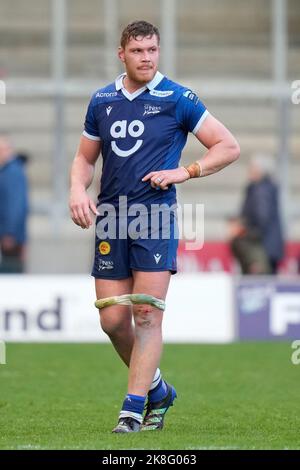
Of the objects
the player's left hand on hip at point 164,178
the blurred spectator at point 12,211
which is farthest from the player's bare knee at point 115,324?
the blurred spectator at point 12,211

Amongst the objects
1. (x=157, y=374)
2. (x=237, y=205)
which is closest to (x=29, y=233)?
(x=237, y=205)

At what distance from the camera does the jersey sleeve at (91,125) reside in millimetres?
7492

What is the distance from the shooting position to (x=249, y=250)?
16.8 metres

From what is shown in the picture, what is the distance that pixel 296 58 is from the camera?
19.8m

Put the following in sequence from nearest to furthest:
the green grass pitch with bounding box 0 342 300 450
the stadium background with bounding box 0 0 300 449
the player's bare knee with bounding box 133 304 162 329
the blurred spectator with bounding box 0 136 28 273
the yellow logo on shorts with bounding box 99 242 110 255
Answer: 1. the green grass pitch with bounding box 0 342 300 450
2. the player's bare knee with bounding box 133 304 162 329
3. the yellow logo on shorts with bounding box 99 242 110 255
4. the stadium background with bounding box 0 0 300 449
5. the blurred spectator with bounding box 0 136 28 273

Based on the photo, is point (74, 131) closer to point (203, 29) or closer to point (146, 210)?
point (203, 29)

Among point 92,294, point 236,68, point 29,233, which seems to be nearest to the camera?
point 92,294

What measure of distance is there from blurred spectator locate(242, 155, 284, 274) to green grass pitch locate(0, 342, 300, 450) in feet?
9.33

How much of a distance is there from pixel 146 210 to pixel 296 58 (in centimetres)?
1290

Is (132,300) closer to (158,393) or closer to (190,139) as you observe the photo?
(158,393)

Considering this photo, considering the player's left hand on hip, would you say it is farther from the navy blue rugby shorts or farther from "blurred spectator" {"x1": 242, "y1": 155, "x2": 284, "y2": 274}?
"blurred spectator" {"x1": 242, "y1": 155, "x2": 284, "y2": 274}

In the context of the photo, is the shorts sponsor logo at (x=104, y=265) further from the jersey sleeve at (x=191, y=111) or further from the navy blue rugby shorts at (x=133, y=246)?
the jersey sleeve at (x=191, y=111)

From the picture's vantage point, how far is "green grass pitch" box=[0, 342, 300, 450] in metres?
6.94

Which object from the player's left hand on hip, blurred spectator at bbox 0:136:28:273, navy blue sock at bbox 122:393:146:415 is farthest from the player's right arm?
blurred spectator at bbox 0:136:28:273
